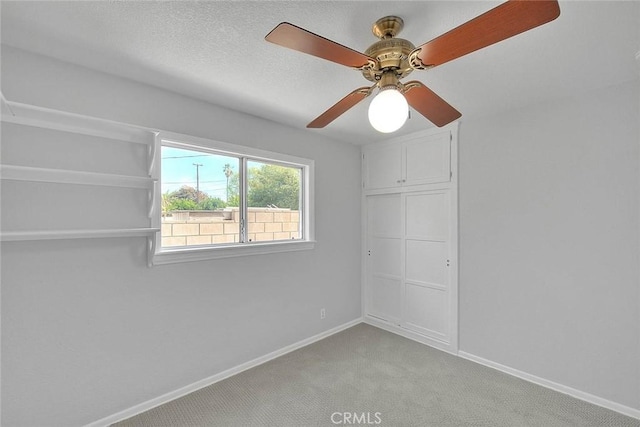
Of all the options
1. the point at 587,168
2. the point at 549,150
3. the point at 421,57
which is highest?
the point at 421,57

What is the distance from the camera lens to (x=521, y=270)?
2465mm

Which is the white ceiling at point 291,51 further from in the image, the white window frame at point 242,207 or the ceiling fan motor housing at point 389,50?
the white window frame at point 242,207

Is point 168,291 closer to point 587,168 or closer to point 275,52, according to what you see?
point 275,52

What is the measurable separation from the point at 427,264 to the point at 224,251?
2126mm

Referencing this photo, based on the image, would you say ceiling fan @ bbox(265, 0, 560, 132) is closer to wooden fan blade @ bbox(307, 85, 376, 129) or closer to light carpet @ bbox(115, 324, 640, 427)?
wooden fan blade @ bbox(307, 85, 376, 129)

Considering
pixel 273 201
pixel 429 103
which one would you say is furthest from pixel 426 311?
pixel 429 103

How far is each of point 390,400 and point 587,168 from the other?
2297mm

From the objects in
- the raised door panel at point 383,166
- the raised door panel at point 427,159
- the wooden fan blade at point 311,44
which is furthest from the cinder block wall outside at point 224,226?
the wooden fan blade at point 311,44

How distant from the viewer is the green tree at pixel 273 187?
2.81 metres

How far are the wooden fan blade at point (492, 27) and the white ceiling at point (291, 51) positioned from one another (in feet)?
1.06

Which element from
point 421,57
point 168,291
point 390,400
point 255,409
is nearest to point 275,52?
point 421,57

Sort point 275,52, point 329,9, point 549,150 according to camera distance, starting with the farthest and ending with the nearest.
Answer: point 549,150 → point 275,52 → point 329,9

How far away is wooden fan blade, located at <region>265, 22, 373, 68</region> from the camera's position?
3.27 feet

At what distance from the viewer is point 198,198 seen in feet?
7.91
